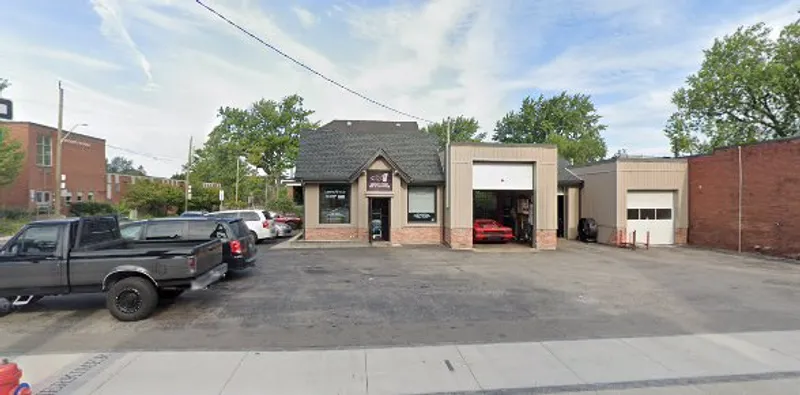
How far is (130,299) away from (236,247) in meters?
3.93

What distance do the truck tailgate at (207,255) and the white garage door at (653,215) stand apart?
1950cm

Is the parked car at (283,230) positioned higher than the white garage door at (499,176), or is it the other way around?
the white garage door at (499,176)

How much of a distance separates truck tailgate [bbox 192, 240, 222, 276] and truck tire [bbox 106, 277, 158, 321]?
85 centimetres

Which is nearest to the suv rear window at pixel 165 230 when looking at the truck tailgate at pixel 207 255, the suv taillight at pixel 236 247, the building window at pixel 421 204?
the suv taillight at pixel 236 247

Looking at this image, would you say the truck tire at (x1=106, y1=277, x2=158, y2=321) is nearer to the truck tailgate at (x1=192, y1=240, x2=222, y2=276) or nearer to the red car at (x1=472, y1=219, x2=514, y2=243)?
the truck tailgate at (x1=192, y1=240, x2=222, y2=276)

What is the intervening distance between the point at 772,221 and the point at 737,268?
211 inches

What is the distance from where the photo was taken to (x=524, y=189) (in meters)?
19.8

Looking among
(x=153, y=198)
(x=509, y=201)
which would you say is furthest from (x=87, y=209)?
(x=509, y=201)

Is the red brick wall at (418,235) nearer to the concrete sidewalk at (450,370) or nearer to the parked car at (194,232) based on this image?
the parked car at (194,232)

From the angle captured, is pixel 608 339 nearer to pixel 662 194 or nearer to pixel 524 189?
pixel 524 189

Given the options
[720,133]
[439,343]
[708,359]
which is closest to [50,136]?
[439,343]

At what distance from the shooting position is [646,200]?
71.4 ft

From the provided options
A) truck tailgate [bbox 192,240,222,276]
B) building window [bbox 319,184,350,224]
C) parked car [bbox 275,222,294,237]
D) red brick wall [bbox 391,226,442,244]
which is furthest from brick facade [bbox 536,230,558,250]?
truck tailgate [bbox 192,240,222,276]

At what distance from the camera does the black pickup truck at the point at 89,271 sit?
24.5 feet
